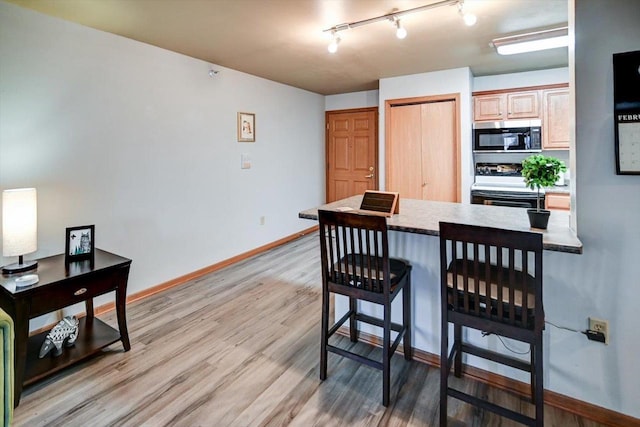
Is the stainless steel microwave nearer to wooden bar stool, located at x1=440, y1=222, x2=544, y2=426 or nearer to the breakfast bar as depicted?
the breakfast bar

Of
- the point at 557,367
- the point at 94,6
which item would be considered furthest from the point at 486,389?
the point at 94,6

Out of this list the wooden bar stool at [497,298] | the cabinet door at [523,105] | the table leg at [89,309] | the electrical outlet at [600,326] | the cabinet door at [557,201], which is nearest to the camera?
the wooden bar stool at [497,298]

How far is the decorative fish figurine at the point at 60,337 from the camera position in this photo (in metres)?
2.08

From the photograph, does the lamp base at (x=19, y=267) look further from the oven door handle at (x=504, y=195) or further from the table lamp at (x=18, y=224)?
the oven door handle at (x=504, y=195)

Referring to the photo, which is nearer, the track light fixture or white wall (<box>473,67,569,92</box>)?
the track light fixture

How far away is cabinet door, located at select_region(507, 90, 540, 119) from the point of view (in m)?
4.08

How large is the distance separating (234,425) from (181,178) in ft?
8.42

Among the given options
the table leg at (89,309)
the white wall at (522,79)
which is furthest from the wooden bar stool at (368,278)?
the white wall at (522,79)

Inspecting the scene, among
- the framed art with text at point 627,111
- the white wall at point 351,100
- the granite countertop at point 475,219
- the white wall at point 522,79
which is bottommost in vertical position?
the granite countertop at point 475,219

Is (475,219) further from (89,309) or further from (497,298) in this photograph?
(89,309)

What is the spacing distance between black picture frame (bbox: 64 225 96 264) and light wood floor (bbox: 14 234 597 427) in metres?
0.69

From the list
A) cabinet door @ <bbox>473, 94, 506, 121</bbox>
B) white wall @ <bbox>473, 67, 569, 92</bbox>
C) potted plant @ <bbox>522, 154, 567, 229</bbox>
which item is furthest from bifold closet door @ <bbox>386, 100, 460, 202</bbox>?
potted plant @ <bbox>522, 154, 567, 229</bbox>

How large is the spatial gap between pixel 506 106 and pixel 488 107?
21 cm

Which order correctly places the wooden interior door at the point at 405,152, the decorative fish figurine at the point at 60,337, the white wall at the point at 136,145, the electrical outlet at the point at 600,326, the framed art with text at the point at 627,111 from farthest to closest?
the wooden interior door at the point at 405,152 < the white wall at the point at 136,145 < the decorative fish figurine at the point at 60,337 < the electrical outlet at the point at 600,326 < the framed art with text at the point at 627,111
